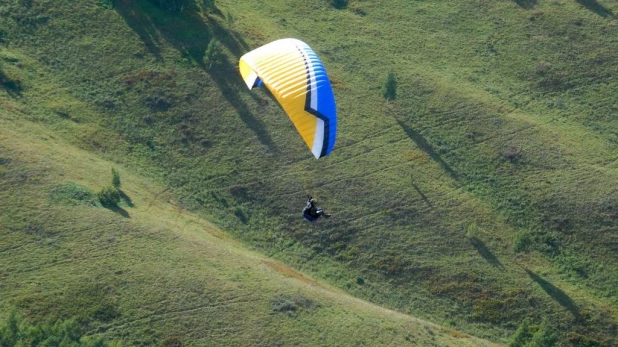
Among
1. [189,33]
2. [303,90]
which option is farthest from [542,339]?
[189,33]

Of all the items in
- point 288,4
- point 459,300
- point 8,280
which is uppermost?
point 288,4

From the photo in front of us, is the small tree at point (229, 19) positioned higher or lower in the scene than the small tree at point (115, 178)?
higher

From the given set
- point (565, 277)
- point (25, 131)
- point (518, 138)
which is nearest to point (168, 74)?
point (25, 131)

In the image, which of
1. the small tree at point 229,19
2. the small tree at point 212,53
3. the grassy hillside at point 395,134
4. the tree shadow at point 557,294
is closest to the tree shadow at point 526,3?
the grassy hillside at point 395,134

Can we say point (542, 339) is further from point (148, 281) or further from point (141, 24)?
point (141, 24)

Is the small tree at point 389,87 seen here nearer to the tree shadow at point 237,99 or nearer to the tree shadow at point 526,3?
the tree shadow at point 237,99

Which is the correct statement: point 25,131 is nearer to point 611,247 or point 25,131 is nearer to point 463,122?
point 463,122
